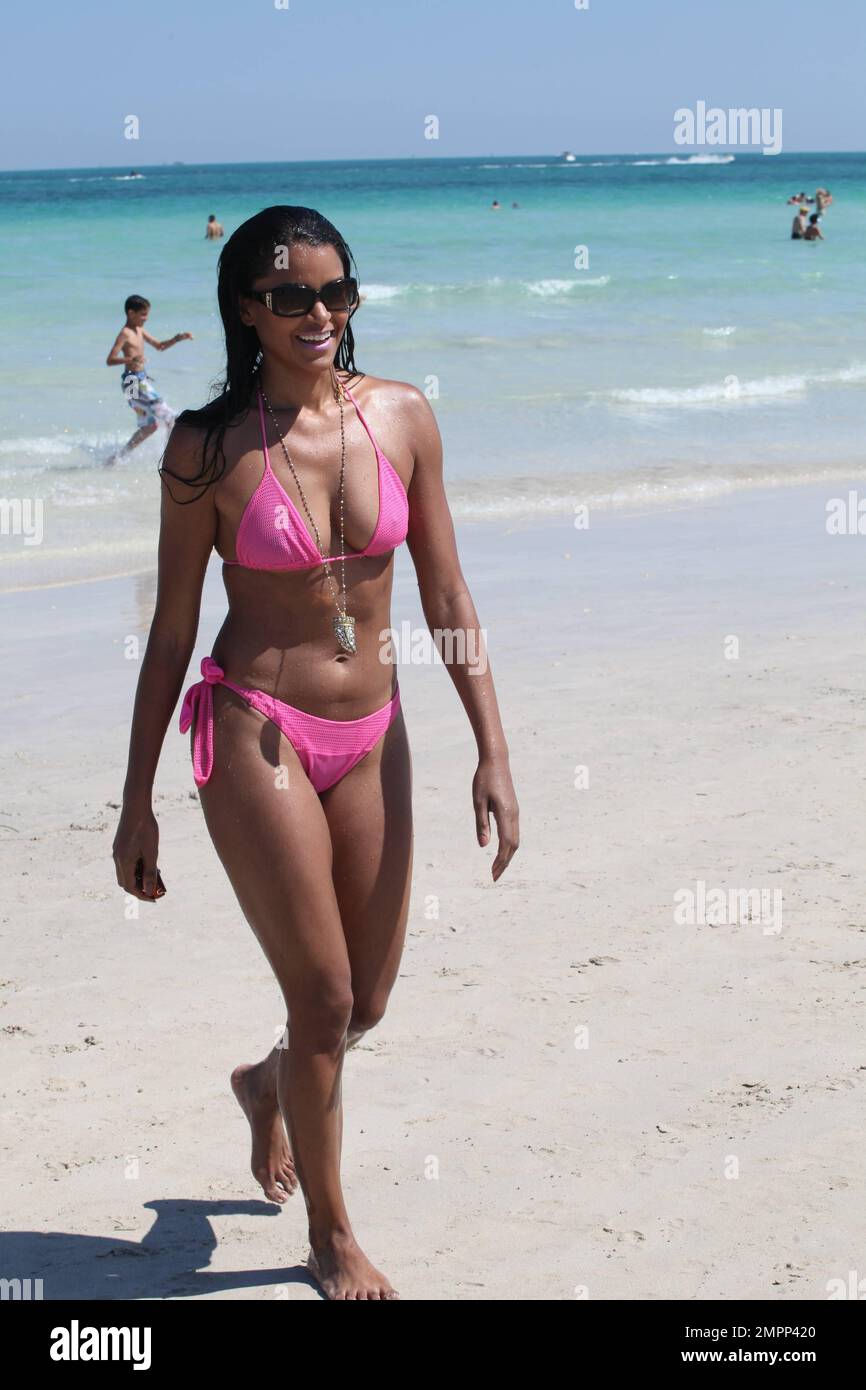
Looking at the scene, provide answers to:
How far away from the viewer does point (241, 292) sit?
9.70ft

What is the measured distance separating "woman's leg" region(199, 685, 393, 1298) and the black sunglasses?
28.3 inches

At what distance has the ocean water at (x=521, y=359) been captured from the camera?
11.9m

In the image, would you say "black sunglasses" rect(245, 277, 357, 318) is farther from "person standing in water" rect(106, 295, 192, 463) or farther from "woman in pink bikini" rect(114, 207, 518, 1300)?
"person standing in water" rect(106, 295, 192, 463)

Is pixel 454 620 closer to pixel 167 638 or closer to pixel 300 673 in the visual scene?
pixel 300 673

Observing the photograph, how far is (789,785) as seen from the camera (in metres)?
5.54

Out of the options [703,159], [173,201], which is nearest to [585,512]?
[173,201]

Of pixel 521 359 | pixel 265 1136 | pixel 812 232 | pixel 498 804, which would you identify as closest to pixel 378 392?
pixel 498 804

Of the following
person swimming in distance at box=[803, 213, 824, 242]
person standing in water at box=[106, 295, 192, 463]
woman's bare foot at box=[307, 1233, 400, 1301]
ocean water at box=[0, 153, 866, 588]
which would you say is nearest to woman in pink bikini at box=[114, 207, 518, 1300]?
woman's bare foot at box=[307, 1233, 400, 1301]

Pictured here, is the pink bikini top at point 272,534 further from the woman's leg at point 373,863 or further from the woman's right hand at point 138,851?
the woman's right hand at point 138,851

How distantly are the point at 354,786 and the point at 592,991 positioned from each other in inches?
57.5

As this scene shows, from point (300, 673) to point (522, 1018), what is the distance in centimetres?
149

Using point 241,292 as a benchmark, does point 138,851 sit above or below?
below

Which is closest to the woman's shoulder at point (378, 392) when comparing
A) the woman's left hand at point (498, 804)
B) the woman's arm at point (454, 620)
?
the woman's arm at point (454, 620)

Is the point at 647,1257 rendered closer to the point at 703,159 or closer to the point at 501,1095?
the point at 501,1095
